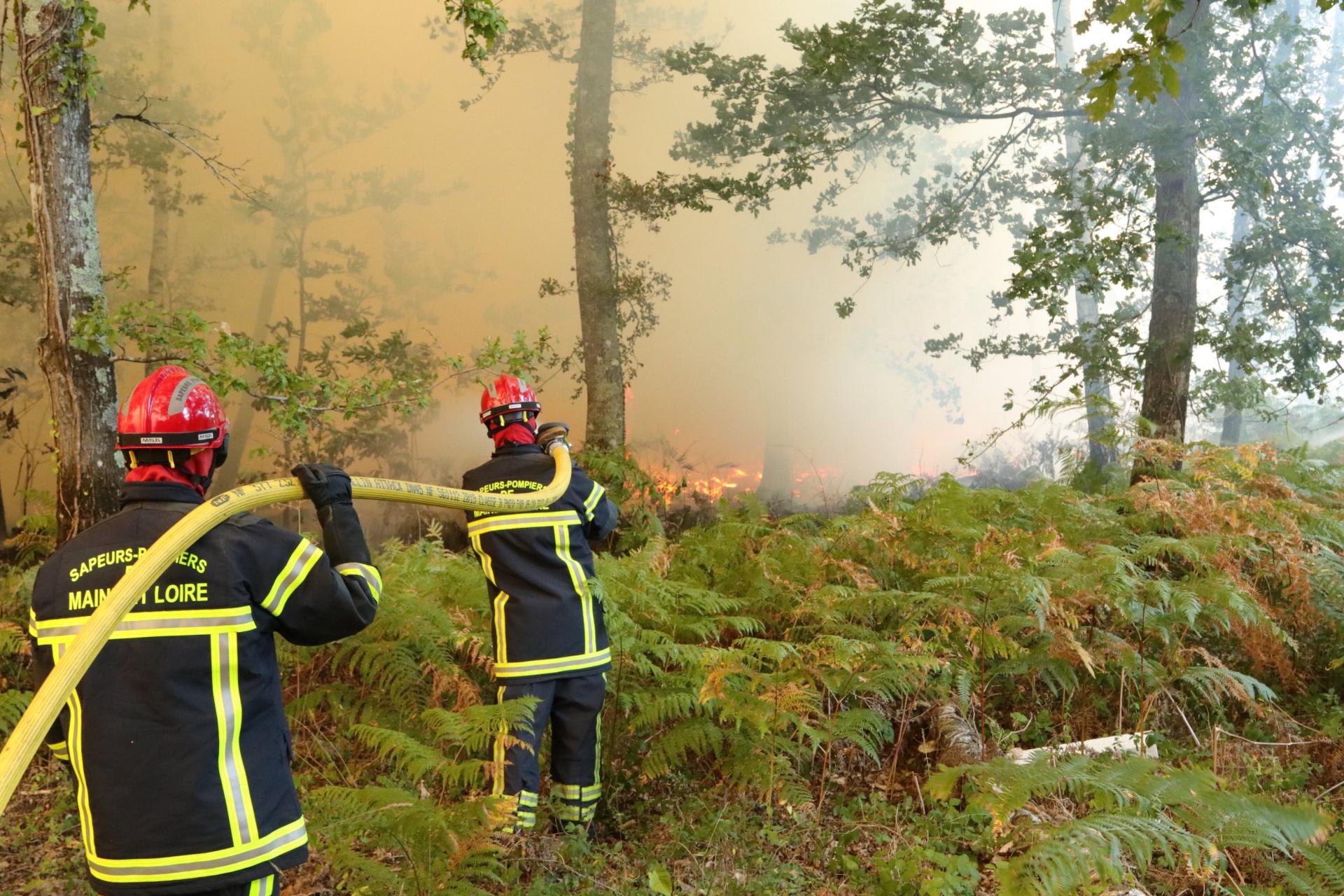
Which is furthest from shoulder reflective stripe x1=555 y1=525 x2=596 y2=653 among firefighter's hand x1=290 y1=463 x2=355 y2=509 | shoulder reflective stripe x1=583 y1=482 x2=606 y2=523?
firefighter's hand x1=290 y1=463 x2=355 y2=509

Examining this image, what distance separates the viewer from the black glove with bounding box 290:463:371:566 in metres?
2.81

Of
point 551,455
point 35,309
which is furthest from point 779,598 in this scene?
point 35,309

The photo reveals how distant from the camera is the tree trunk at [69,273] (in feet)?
19.7

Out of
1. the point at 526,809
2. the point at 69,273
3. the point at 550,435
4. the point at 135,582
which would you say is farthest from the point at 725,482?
the point at 135,582

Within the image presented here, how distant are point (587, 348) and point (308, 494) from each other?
761cm

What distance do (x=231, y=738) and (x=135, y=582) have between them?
855 millimetres

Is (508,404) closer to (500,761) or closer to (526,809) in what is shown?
(500,761)

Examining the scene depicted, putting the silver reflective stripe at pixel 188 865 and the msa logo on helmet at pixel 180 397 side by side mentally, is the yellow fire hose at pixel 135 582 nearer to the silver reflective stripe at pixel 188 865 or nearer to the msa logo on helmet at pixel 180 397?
the msa logo on helmet at pixel 180 397

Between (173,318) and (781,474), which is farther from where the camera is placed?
(781,474)

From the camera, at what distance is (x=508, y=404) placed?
15.7 feet

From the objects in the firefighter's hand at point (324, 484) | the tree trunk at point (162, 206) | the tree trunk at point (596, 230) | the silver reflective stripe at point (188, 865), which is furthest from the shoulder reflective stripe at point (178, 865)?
the tree trunk at point (162, 206)

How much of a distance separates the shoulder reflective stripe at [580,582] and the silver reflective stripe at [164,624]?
2.00 metres

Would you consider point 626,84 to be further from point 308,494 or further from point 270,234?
point 308,494

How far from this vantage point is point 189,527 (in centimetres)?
227
